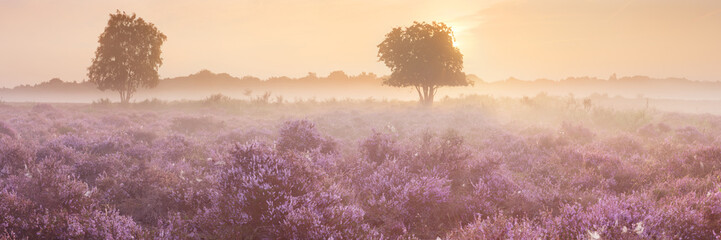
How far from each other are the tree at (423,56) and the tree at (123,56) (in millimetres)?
22759

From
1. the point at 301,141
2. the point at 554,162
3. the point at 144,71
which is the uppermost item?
the point at 144,71

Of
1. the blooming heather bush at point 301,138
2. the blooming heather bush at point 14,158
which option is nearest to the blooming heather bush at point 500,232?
the blooming heather bush at point 301,138

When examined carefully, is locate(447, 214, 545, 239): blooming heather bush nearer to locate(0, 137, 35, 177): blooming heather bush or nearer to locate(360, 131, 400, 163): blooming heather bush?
locate(360, 131, 400, 163): blooming heather bush

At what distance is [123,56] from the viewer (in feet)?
113

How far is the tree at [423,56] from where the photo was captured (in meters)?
32.9

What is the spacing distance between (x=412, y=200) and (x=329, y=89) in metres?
90.8

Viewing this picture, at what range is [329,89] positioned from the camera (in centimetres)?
9531

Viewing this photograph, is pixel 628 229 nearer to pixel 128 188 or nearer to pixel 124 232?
pixel 124 232

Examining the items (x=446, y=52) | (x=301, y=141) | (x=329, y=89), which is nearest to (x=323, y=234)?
(x=301, y=141)

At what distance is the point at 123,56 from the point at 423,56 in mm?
27636

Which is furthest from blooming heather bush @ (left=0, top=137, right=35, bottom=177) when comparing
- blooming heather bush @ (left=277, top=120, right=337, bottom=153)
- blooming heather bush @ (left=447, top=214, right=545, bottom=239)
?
blooming heather bush @ (left=447, top=214, right=545, bottom=239)

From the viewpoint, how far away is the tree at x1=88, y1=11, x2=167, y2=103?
113 feet

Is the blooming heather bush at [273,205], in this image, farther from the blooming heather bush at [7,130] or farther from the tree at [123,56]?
the tree at [123,56]

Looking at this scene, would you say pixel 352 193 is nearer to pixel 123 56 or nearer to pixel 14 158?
pixel 14 158
